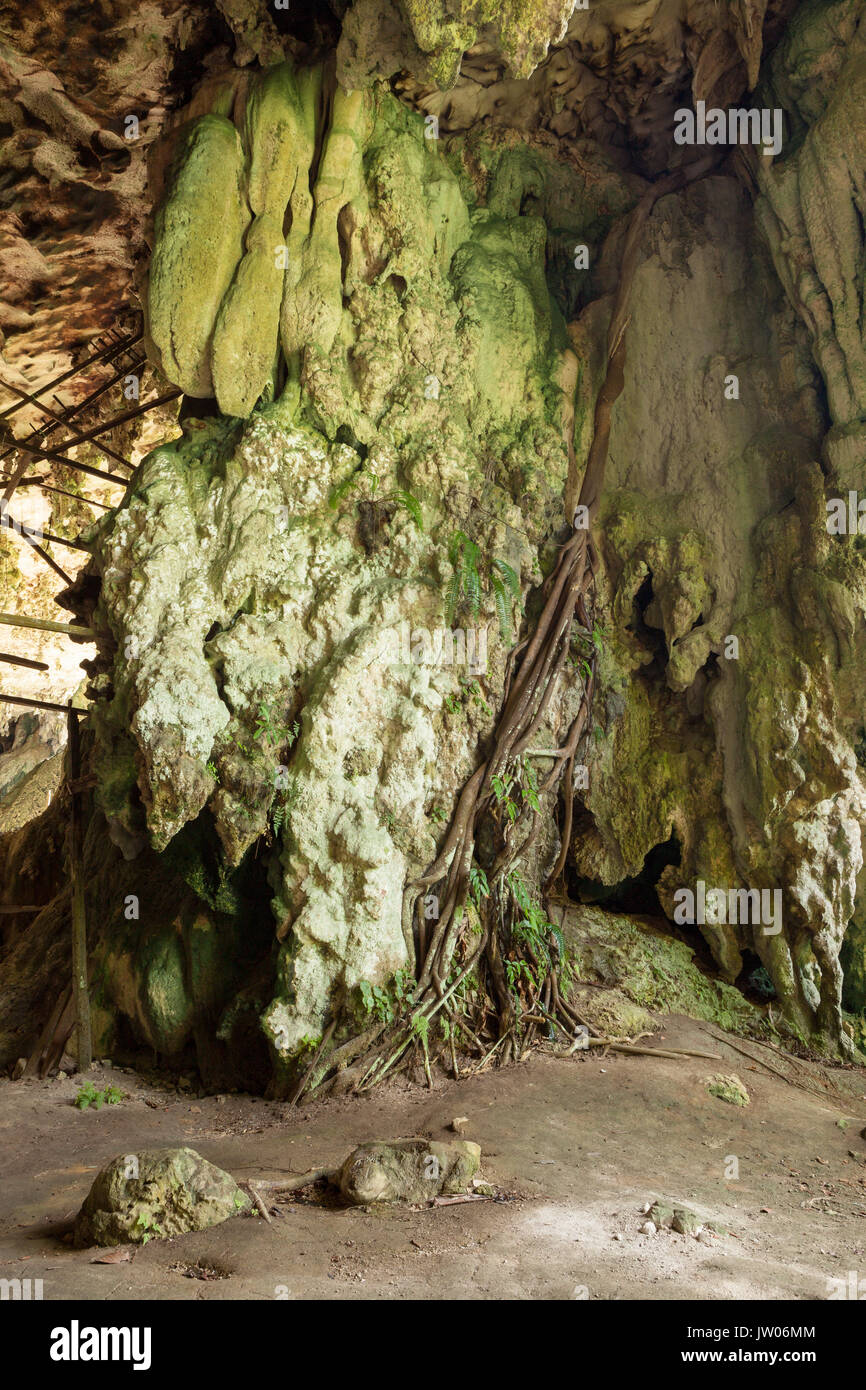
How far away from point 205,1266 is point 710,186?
8.96 m

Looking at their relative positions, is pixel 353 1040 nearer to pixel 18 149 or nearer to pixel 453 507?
pixel 453 507

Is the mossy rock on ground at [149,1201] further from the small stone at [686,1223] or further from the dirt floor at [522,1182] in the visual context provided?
the small stone at [686,1223]

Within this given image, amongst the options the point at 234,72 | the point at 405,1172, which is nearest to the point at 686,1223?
Result: the point at 405,1172

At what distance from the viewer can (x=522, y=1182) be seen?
4578mm

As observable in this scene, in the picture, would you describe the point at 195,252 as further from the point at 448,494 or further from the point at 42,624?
the point at 42,624

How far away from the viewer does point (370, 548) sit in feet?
22.6

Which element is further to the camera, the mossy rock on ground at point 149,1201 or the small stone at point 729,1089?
the small stone at point 729,1089

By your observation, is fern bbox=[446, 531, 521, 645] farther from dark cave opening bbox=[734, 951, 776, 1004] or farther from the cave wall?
dark cave opening bbox=[734, 951, 776, 1004]

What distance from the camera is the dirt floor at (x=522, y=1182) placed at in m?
3.42

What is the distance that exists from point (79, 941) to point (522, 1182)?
4.13 metres

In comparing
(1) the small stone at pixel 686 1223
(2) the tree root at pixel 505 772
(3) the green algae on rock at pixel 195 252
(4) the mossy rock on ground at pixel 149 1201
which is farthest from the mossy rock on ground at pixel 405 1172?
(3) the green algae on rock at pixel 195 252

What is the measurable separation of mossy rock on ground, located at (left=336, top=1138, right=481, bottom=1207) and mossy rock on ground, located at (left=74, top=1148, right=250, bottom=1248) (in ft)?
1.78

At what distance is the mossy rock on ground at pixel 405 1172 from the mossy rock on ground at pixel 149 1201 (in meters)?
0.54

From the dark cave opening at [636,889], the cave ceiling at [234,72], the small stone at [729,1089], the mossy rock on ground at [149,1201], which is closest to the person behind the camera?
the mossy rock on ground at [149,1201]
